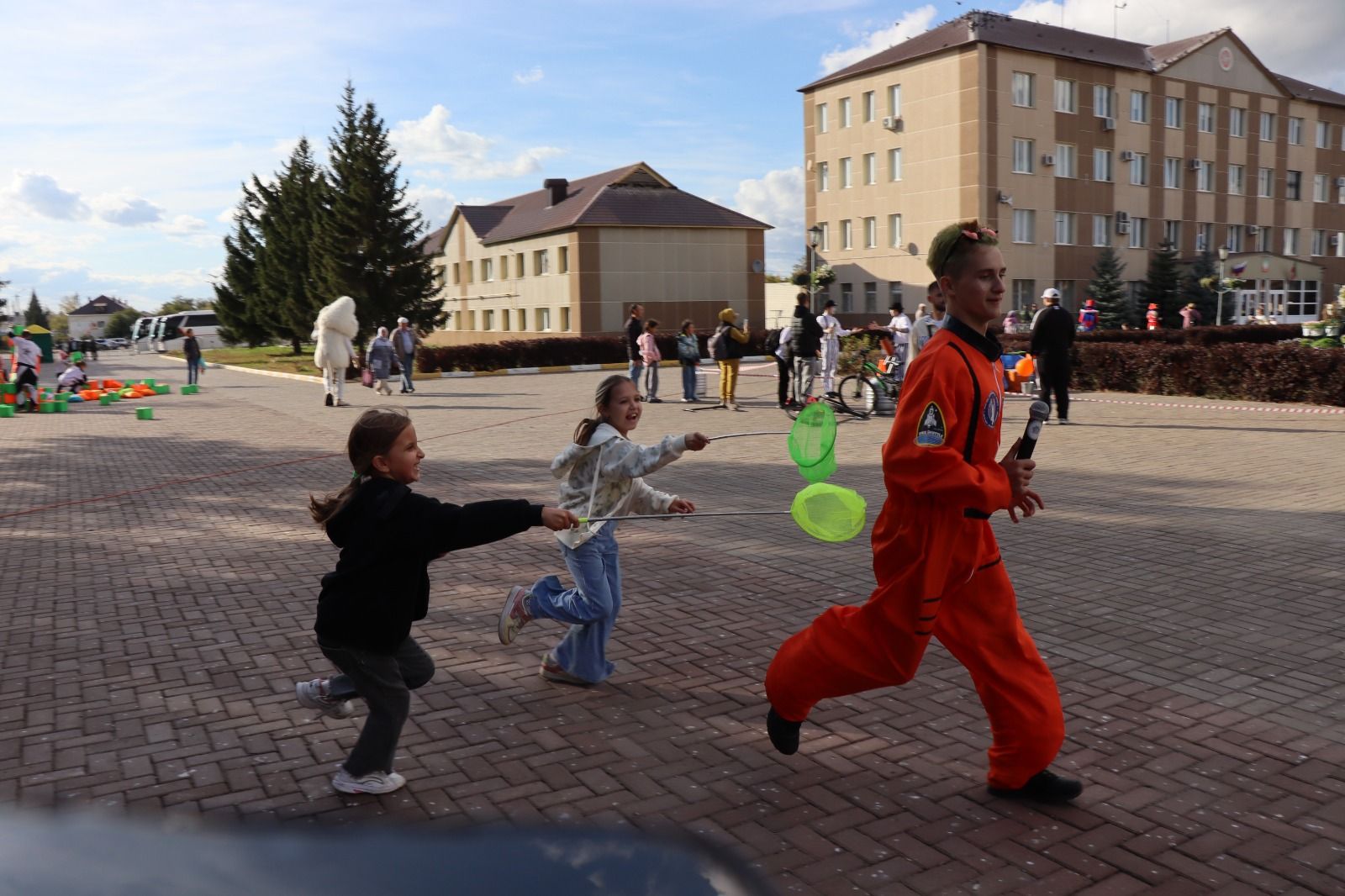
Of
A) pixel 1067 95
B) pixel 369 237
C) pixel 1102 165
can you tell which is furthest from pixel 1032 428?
pixel 1102 165

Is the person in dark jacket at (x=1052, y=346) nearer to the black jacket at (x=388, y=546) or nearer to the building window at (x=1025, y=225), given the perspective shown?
the black jacket at (x=388, y=546)

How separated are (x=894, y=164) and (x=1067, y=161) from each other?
23.5 ft

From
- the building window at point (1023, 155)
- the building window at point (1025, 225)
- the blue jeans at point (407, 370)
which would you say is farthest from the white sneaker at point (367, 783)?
the building window at point (1023, 155)

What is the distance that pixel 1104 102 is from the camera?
4697 cm

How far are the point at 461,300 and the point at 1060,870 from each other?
58.2 metres

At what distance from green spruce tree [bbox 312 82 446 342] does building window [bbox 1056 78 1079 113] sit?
26.2m

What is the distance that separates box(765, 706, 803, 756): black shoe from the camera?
395 centimetres

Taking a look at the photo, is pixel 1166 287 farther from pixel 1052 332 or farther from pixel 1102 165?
pixel 1052 332

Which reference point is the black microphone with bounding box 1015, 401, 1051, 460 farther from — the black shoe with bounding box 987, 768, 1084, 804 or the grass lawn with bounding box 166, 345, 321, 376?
the grass lawn with bounding box 166, 345, 321, 376

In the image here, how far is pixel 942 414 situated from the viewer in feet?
11.3

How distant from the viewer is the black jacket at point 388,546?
141 inches

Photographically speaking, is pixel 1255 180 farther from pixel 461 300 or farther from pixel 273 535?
pixel 273 535

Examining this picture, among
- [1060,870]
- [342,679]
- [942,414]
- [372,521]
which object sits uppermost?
[942,414]

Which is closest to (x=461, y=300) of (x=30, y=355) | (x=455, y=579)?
(x=30, y=355)
